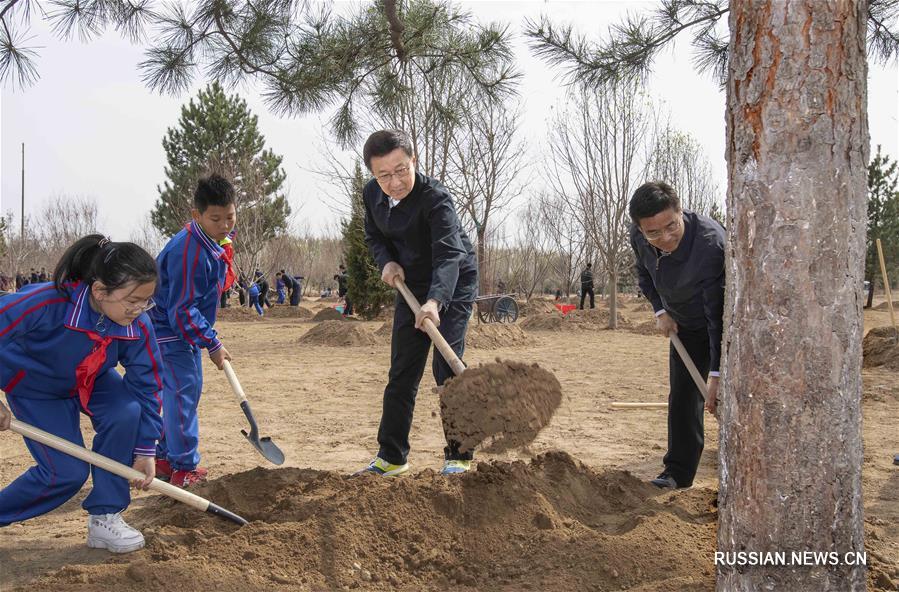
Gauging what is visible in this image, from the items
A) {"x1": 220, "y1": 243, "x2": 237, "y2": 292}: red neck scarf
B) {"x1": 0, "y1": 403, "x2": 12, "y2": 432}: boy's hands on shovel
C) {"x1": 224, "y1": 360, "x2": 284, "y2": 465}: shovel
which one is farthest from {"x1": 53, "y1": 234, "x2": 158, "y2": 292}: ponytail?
{"x1": 224, "y1": 360, "x2": 284, "y2": 465}: shovel

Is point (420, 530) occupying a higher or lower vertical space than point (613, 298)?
lower

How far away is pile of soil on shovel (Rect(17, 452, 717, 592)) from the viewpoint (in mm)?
2369

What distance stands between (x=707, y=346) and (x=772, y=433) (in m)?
1.76

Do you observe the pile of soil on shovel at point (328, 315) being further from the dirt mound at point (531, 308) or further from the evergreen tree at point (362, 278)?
the dirt mound at point (531, 308)

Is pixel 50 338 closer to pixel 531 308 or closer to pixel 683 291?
pixel 683 291

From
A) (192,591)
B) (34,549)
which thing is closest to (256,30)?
(34,549)

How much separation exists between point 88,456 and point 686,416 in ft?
8.78

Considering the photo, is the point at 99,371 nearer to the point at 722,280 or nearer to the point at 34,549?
the point at 34,549

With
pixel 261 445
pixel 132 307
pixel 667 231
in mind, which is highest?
pixel 667 231

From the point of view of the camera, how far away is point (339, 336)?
11789 mm

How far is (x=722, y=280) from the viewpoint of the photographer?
322 cm

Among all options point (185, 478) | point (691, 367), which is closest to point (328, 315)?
point (185, 478)

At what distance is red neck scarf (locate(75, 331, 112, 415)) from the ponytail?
0.75 ft

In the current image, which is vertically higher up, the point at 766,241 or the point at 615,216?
the point at 615,216
